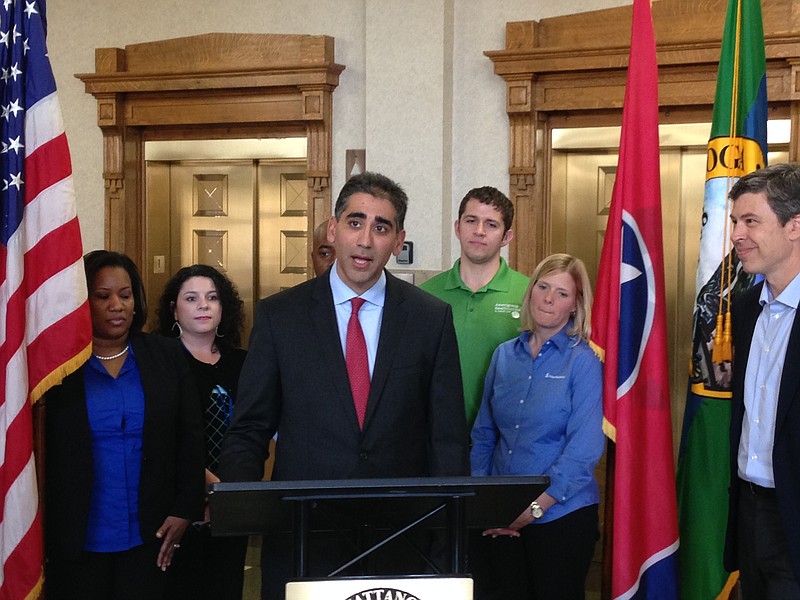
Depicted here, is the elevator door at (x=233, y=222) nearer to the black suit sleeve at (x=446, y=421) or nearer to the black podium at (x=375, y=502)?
the black suit sleeve at (x=446, y=421)

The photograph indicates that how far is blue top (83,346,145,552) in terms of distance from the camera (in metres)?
3.13

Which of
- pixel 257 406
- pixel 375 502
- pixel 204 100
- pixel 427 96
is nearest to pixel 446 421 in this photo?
pixel 257 406

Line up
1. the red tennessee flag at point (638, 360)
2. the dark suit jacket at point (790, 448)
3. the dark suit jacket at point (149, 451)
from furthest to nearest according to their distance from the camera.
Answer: the red tennessee flag at point (638, 360), the dark suit jacket at point (149, 451), the dark suit jacket at point (790, 448)

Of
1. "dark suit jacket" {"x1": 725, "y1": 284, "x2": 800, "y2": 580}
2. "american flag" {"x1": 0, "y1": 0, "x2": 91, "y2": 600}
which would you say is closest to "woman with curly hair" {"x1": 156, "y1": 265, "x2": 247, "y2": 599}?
"american flag" {"x1": 0, "y1": 0, "x2": 91, "y2": 600}

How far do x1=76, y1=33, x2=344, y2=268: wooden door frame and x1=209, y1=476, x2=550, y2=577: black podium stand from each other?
4104 mm

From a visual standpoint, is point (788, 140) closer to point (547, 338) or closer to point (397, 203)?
point (547, 338)

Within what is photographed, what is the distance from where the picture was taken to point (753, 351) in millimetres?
2924

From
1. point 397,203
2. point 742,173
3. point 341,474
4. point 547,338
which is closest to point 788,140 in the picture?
point 742,173

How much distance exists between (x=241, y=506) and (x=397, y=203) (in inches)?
39.0

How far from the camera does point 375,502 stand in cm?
205

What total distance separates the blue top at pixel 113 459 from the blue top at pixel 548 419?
1.11m

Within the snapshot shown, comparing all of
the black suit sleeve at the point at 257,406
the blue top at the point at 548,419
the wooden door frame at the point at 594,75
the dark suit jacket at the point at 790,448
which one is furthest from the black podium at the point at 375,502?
the wooden door frame at the point at 594,75

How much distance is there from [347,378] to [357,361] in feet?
0.21

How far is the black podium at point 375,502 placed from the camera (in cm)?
196
